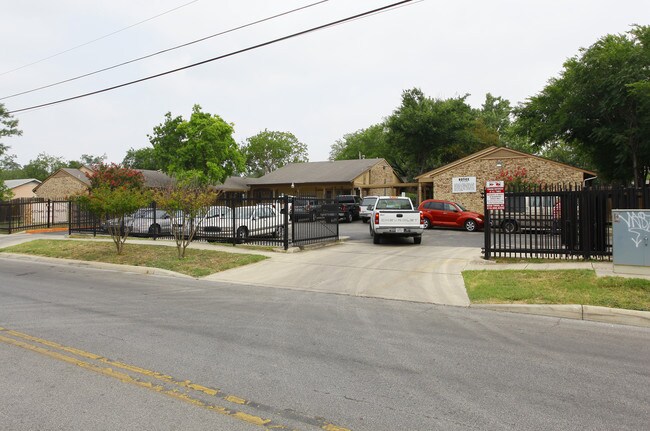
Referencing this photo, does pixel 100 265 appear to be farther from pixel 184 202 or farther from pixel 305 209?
pixel 305 209

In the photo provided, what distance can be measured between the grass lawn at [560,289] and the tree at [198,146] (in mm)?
37907

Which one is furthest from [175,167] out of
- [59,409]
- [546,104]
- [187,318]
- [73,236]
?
[59,409]

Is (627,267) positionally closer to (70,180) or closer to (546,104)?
(546,104)

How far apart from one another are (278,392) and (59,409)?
193 centimetres

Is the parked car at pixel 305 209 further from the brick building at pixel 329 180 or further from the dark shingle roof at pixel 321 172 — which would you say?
the dark shingle roof at pixel 321 172

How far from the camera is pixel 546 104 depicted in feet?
90.8

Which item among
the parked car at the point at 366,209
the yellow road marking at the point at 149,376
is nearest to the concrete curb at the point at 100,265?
the yellow road marking at the point at 149,376

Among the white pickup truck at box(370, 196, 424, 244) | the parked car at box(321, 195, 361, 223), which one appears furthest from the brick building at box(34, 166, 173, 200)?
the white pickup truck at box(370, 196, 424, 244)

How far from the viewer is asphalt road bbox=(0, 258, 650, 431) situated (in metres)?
3.90

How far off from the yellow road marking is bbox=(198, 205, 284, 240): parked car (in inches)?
426

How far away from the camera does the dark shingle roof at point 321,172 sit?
42125 mm

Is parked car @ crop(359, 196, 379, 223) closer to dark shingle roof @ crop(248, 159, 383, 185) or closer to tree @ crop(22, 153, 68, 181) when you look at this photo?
dark shingle roof @ crop(248, 159, 383, 185)

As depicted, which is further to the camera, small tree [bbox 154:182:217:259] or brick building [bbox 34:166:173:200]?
brick building [bbox 34:166:173:200]

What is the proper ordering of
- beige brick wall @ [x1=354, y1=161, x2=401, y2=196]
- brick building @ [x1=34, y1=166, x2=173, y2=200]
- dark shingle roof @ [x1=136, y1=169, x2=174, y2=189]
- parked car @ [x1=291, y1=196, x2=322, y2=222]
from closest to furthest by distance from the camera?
1. parked car @ [x1=291, y1=196, x2=322, y2=222]
2. beige brick wall @ [x1=354, y1=161, x2=401, y2=196]
3. brick building @ [x1=34, y1=166, x2=173, y2=200]
4. dark shingle roof @ [x1=136, y1=169, x2=174, y2=189]
